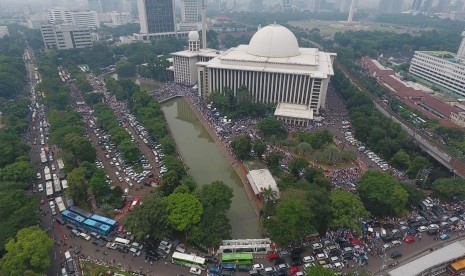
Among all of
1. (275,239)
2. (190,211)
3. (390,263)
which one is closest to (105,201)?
(190,211)

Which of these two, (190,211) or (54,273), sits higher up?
(190,211)

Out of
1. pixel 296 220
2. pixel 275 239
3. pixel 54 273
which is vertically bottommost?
pixel 54 273

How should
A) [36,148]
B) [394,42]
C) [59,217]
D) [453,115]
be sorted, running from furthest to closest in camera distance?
[394,42]
[453,115]
[36,148]
[59,217]

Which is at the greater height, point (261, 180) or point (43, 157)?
point (261, 180)

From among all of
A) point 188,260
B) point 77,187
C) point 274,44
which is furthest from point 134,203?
point 274,44

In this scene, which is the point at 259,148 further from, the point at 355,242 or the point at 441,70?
the point at 441,70

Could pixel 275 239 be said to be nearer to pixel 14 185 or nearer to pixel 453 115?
pixel 14 185

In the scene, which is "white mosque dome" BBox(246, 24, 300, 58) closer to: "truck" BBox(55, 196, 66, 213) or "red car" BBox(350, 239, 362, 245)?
"red car" BBox(350, 239, 362, 245)

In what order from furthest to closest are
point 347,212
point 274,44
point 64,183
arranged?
point 274,44 < point 64,183 < point 347,212
